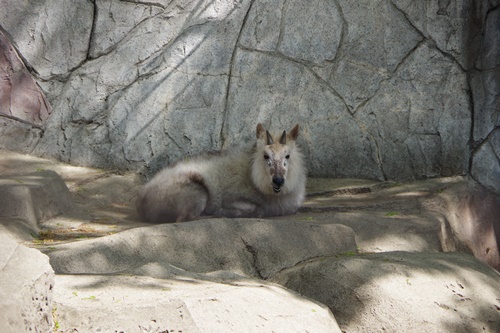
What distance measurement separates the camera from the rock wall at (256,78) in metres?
9.09

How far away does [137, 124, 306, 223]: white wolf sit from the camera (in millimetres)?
7809

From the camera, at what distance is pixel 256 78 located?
9.32 meters

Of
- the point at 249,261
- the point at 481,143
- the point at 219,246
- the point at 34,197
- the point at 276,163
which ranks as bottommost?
the point at 249,261

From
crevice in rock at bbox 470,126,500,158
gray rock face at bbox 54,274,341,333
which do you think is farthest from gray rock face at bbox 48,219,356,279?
crevice in rock at bbox 470,126,500,158

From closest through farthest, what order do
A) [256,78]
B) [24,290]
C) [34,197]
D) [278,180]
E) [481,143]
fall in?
[24,290]
[34,197]
[278,180]
[481,143]
[256,78]

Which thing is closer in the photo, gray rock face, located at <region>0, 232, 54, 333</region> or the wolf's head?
gray rock face, located at <region>0, 232, 54, 333</region>

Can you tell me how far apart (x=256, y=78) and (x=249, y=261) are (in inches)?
141

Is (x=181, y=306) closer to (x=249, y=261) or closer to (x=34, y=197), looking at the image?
(x=249, y=261)

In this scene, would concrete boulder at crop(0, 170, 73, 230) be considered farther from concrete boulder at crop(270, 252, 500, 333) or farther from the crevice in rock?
the crevice in rock

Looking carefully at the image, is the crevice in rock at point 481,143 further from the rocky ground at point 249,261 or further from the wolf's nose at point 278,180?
the wolf's nose at point 278,180

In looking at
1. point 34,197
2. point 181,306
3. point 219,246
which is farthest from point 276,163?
point 181,306

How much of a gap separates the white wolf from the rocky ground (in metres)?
0.33

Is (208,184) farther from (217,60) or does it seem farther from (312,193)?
(217,60)

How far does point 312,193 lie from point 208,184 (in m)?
1.46
